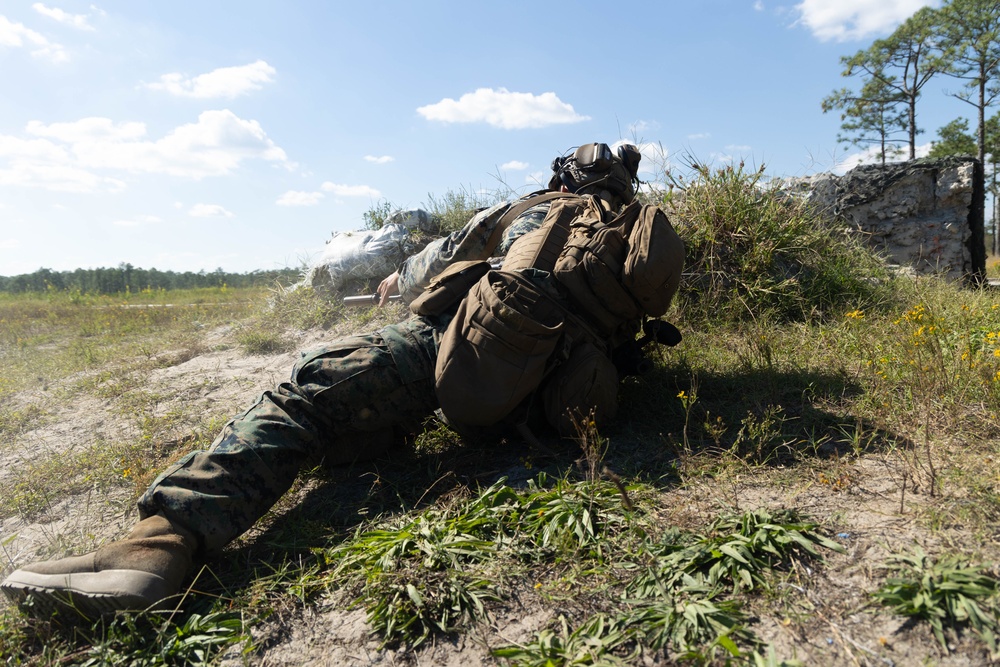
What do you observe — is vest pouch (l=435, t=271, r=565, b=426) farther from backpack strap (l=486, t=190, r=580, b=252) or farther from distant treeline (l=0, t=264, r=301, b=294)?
distant treeline (l=0, t=264, r=301, b=294)

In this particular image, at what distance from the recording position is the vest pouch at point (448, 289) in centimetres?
289

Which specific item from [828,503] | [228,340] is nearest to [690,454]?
[828,503]

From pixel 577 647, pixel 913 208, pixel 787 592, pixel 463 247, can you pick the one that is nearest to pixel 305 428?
pixel 577 647

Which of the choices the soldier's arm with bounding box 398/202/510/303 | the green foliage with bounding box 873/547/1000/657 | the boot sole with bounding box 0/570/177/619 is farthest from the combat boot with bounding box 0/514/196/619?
the green foliage with bounding box 873/547/1000/657

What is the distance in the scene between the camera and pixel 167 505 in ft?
7.39

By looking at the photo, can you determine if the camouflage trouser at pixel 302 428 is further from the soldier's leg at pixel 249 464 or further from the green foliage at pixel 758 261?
the green foliage at pixel 758 261

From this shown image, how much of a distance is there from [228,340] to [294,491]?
12.4ft

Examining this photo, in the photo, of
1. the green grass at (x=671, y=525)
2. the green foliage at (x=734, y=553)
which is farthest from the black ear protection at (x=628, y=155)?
the green foliage at (x=734, y=553)

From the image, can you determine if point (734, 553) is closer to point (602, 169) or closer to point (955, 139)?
point (602, 169)

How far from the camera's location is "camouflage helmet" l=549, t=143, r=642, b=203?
11.9ft

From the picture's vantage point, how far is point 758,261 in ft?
15.4

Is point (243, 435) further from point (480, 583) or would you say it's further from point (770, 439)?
point (770, 439)

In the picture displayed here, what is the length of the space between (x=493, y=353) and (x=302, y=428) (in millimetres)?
829

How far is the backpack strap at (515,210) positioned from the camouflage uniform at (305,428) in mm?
936
